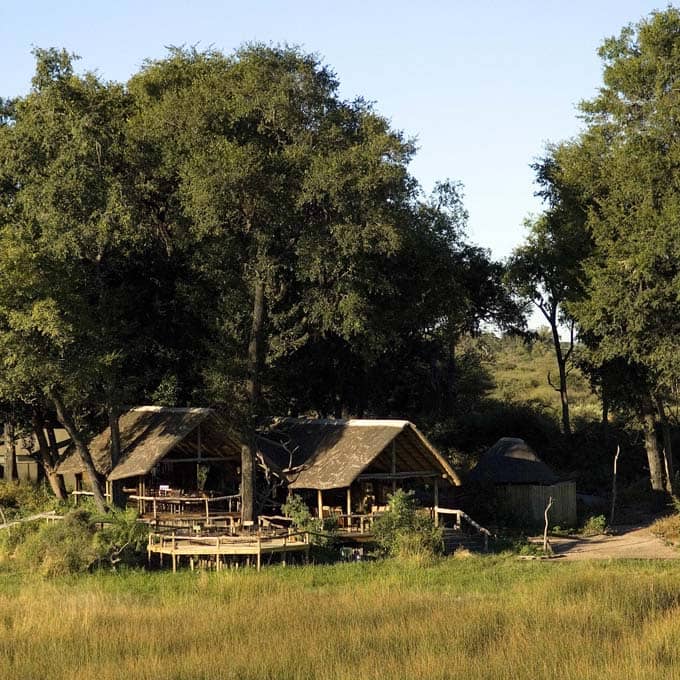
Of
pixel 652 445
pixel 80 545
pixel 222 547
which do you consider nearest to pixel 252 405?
pixel 222 547

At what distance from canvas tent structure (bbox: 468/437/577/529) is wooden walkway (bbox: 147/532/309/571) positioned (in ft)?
38.3

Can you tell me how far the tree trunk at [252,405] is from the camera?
115ft

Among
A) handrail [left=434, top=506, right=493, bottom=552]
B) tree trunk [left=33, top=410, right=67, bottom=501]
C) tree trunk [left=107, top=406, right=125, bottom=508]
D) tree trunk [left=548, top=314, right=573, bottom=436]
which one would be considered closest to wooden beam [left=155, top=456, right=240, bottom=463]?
tree trunk [left=107, top=406, right=125, bottom=508]

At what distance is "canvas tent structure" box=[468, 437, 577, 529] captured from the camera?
39.4 metres

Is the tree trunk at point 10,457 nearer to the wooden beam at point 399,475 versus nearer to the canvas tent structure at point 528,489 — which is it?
the wooden beam at point 399,475

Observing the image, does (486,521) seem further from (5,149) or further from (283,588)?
(5,149)

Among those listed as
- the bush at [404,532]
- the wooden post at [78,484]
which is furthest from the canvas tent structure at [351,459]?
the wooden post at [78,484]

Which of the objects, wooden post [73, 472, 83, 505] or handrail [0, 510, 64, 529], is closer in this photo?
handrail [0, 510, 64, 529]

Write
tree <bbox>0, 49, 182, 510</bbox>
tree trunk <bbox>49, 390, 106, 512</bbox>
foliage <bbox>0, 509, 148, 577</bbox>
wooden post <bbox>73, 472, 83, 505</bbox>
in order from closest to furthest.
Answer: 1. foliage <bbox>0, 509, 148, 577</bbox>
2. tree <bbox>0, 49, 182, 510</bbox>
3. tree trunk <bbox>49, 390, 106, 512</bbox>
4. wooden post <bbox>73, 472, 83, 505</bbox>

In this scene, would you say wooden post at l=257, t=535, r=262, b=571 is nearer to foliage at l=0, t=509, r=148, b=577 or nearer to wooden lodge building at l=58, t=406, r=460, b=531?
foliage at l=0, t=509, r=148, b=577

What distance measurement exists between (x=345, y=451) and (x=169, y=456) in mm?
7123

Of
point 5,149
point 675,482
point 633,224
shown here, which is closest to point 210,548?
point 5,149

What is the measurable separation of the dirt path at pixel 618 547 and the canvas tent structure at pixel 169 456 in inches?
446

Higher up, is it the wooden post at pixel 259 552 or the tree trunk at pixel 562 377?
the tree trunk at pixel 562 377
